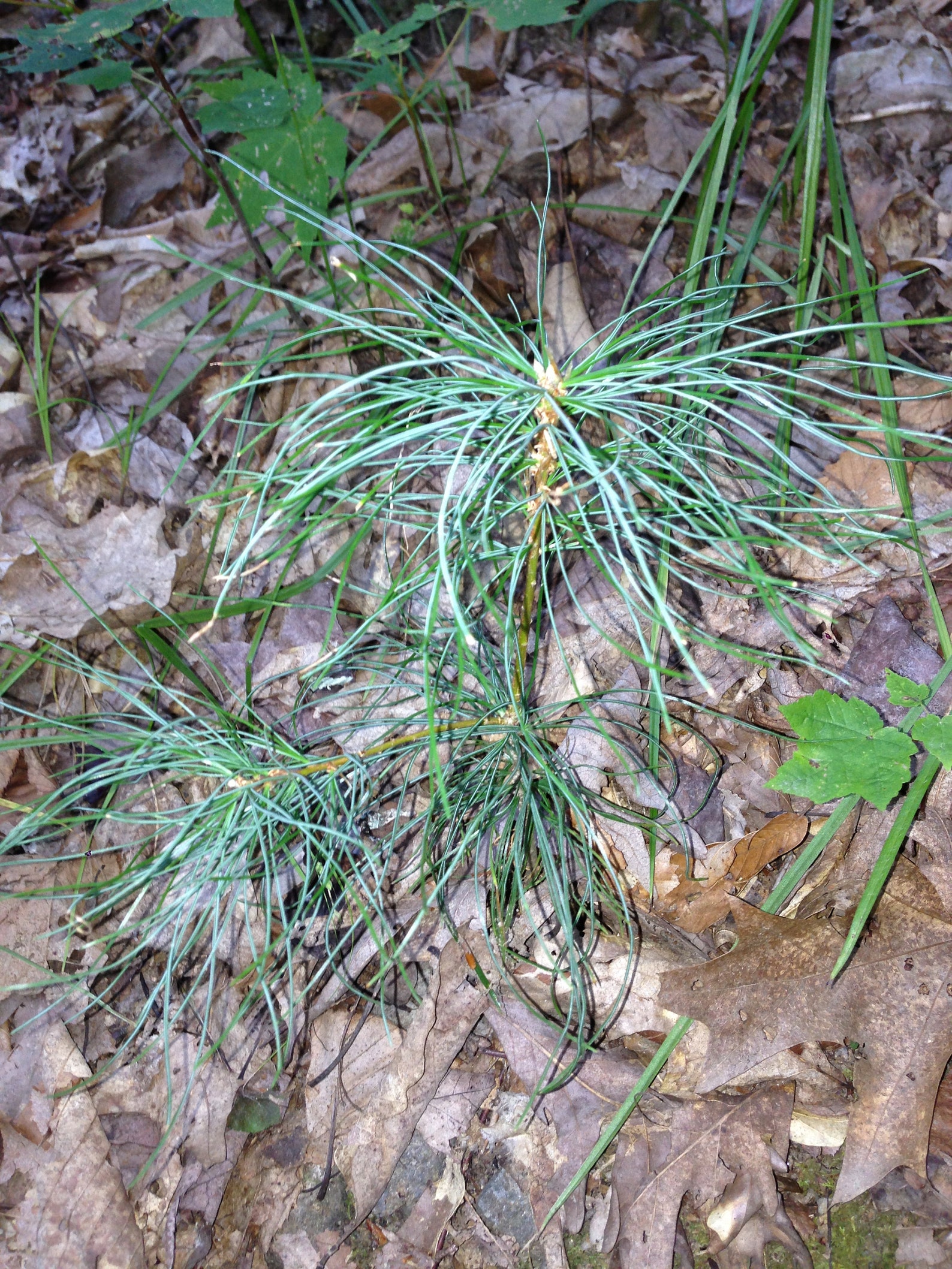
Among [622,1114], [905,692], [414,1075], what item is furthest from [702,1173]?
[905,692]

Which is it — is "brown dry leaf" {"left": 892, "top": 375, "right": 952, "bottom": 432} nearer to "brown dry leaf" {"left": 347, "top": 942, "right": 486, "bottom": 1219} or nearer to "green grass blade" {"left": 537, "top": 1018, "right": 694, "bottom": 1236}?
"green grass blade" {"left": 537, "top": 1018, "right": 694, "bottom": 1236}

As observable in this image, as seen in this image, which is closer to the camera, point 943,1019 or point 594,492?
point 943,1019

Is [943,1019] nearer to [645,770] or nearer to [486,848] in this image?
[645,770]

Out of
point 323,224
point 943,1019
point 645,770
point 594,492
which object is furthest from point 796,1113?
point 323,224

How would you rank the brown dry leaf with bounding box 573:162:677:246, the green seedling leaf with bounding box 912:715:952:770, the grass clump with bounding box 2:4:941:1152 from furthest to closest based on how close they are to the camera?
1. the brown dry leaf with bounding box 573:162:677:246
2. the green seedling leaf with bounding box 912:715:952:770
3. the grass clump with bounding box 2:4:941:1152

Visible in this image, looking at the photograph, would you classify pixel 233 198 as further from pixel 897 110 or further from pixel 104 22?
A: pixel 897 110

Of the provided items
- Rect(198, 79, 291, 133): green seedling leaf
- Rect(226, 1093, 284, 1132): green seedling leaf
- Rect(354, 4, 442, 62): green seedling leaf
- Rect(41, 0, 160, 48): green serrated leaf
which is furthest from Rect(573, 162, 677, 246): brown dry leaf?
Rect(226, 1093, 284, 1132): green seedling leaf

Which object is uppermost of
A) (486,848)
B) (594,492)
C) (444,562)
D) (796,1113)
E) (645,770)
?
(444,562)
